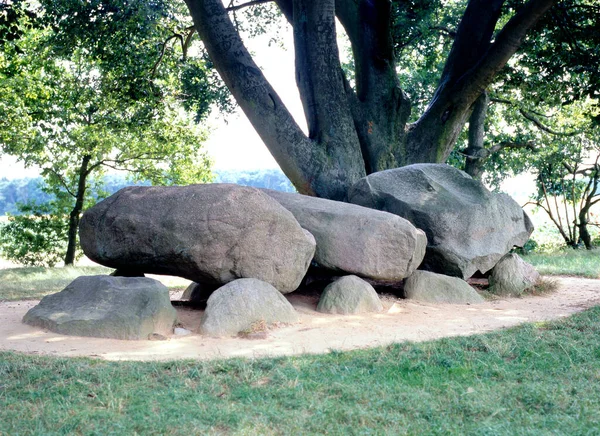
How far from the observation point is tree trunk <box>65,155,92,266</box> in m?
19.4

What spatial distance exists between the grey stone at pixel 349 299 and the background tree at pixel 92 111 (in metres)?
7.10

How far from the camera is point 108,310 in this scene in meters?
7.29

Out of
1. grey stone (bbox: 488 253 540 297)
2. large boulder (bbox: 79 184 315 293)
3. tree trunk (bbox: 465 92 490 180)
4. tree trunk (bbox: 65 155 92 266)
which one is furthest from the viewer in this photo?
tree trunk (bbox: 65 155 92 266)

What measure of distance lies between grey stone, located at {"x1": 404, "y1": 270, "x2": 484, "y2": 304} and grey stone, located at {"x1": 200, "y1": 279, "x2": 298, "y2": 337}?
236 centimetres

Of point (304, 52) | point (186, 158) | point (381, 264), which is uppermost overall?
point (304, 52)

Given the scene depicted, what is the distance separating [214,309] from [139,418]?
3127mm

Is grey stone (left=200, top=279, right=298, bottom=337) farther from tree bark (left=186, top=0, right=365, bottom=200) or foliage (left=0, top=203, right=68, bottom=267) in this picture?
foliage (left=0, top=203, right=68, bottom=267)

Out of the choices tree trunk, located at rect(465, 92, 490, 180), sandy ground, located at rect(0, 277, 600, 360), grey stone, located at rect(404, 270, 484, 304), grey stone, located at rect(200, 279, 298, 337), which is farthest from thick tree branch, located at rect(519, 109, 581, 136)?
grey stone, located at rect(200, 279, 298, 337)

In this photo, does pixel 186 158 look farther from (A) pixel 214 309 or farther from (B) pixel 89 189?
(A) pixel 214 309

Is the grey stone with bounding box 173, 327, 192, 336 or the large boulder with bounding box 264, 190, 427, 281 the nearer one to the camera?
the grey stone with bounding box 173, 327, 192, 336

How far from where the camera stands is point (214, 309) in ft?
24.7

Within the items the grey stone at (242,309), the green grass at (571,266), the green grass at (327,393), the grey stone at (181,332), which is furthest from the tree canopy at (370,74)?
the green grass at (327,393)

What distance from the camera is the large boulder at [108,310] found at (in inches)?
281

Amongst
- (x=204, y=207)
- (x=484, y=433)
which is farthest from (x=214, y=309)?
(x=484, y=433)
